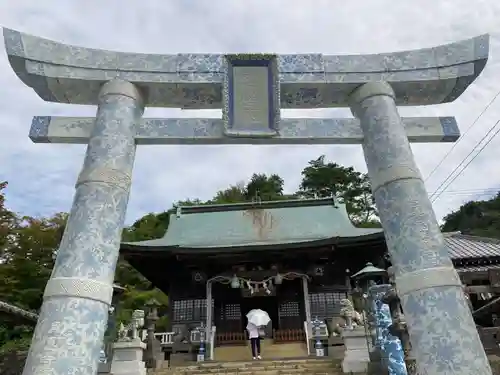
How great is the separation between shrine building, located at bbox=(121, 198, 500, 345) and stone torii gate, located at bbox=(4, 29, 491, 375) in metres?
7.53

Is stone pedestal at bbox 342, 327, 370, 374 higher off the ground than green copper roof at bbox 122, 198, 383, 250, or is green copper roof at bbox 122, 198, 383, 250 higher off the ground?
green copper roof at bbox 122, 198, 383, 250

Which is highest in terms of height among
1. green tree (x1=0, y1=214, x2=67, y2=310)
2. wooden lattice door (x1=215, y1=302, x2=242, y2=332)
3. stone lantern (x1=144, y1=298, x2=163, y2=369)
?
green tree (x1=0, y1=214, x2=67, y2=310)

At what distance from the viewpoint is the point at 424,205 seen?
437 cm

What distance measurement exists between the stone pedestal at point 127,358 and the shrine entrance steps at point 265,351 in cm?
343

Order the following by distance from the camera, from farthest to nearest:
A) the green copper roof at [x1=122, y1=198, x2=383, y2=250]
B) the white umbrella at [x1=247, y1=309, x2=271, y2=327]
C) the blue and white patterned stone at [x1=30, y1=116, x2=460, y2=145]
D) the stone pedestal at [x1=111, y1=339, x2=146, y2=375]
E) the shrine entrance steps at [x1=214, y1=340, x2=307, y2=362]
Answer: the green copper roof at [x1=122, y1=198, x2=383, y2=250] < the shrine entrance steps at [x1=214, y1=340, x2=307, y2=362] < the white umbrella at [x1=247, y1=309, x2=271, y2=327] < the stone pedestal at [x1=111, y1=339, x2=146, y2=375] < the blue and white patterned stone at [x1=30, y1=116, x2=460, y2=145]

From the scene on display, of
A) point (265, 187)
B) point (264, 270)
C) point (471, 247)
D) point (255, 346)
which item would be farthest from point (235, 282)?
point (265, 187)

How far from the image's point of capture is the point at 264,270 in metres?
13.4

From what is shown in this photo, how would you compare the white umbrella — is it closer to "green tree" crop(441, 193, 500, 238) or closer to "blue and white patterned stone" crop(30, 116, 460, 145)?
"blue and white patterned stone" crop(30, 116, 460, 145)

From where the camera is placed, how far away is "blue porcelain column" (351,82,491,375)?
148 inches

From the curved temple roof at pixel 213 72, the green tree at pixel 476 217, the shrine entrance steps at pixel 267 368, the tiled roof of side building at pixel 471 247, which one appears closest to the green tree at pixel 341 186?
the green tree at pixel 476 217

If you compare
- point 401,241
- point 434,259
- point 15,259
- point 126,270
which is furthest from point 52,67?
point 126,270

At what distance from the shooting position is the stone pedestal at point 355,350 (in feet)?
27.9

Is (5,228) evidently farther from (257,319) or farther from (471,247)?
(471,247)

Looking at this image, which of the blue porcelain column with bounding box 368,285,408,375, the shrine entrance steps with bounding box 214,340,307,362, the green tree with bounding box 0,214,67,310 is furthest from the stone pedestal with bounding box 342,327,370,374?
the green tree with bounding box 0,214,67,310
